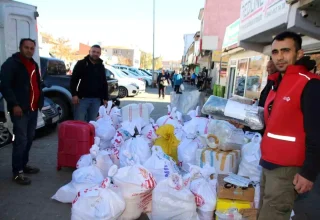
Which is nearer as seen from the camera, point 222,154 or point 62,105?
point 222,154

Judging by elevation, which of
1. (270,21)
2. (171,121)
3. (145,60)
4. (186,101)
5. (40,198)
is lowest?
(40,198)

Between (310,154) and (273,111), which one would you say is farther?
(273,111)

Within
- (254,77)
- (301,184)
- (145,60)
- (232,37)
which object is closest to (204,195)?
(301,184)

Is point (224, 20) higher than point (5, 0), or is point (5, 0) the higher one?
point (224, 20)

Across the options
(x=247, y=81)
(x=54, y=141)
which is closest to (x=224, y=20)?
(x=247, y=81)

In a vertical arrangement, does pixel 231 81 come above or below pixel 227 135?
above

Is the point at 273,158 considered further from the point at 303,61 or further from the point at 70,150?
the point at 70,150

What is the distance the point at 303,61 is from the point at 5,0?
4762 mm

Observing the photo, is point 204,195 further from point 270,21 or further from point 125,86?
point 125,86

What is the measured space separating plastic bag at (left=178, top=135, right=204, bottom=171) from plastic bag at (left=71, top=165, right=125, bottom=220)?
4.29 feet

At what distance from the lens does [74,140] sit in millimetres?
3820

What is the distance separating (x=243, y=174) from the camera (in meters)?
3.26

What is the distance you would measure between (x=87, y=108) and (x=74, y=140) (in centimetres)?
99

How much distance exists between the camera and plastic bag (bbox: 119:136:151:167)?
3575 mm
